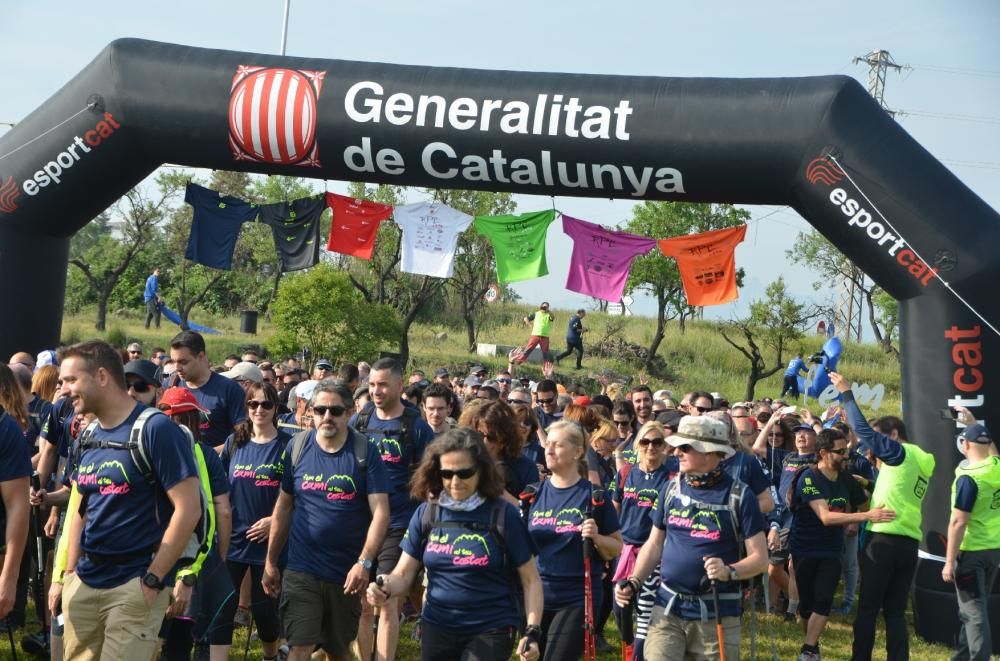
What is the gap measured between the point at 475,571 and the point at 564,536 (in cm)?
117

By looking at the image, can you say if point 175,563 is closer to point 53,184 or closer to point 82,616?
point 82,616

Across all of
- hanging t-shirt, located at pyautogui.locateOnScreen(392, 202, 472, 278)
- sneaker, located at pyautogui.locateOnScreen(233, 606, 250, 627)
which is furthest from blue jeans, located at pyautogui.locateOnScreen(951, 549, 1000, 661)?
hanging t-shirt, located at pyautogui.locateOnScreen(392, 202, 472, 278)

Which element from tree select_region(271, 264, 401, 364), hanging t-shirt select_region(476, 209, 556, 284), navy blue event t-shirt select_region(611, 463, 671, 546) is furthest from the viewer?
tree select_region(271, 264, 401, 364)

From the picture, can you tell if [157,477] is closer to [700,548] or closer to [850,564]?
[700,548]

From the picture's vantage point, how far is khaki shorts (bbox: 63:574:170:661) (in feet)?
16.5

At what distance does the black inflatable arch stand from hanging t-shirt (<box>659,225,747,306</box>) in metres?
2.07

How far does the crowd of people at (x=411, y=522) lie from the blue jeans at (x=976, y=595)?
0.02 metres

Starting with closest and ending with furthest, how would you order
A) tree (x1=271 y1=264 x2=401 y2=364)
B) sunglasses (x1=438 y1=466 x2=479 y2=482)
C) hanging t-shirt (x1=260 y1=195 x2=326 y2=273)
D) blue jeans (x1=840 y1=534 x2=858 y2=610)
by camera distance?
sunglasses (x1=438 y1=466 x2=479 y2=482), blue jeans (x1=840 y1=534 x2=858 y2=610), hanging t-shirt (x1=260 y1=195 x2=326 y2=273), tree (x1=271 y1=264 x2=401 y2=364)

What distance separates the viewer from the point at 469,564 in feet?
17.1

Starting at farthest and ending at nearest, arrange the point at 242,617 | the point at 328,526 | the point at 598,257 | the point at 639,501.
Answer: the point at 598,257, the point at 242,617, the point at 639,501, the point at 328,526

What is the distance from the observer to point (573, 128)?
35.1 feet

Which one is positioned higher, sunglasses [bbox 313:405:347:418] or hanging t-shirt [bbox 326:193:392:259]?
hanging t-shirt [bbox 326:193:392:259]

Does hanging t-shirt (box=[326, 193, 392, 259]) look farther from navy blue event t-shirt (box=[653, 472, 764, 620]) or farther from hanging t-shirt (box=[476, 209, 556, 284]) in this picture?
navy blue event t-shirt (box=[653, 472, 764, 620])

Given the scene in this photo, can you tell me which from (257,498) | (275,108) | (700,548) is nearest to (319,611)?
(257,498)
